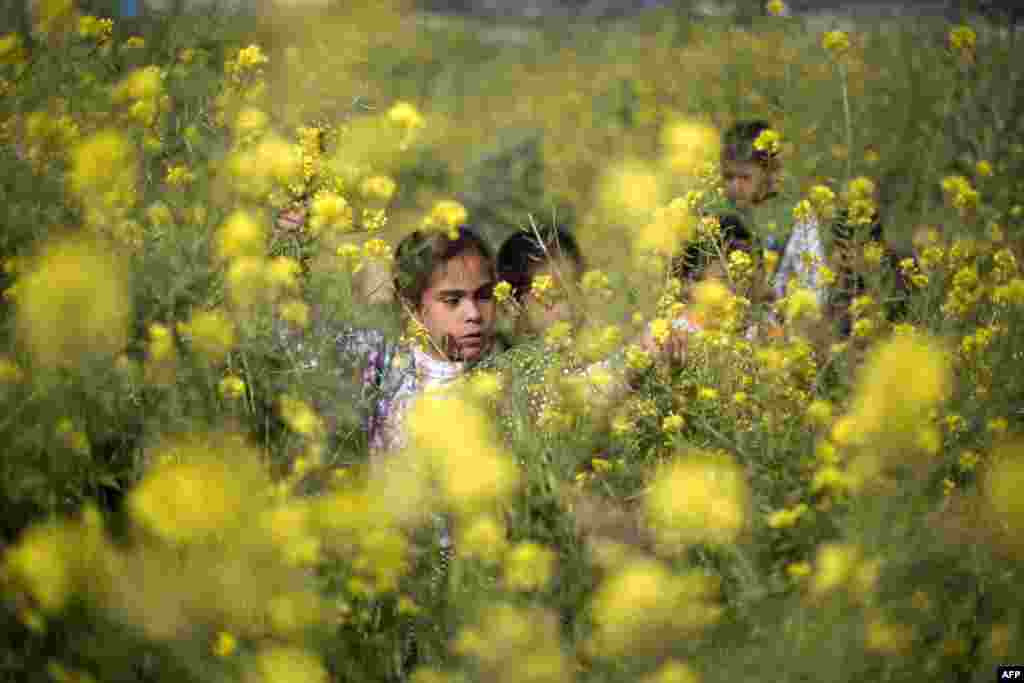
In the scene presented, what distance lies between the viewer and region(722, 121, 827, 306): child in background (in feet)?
8.68

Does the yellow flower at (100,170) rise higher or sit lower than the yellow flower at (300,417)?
higher

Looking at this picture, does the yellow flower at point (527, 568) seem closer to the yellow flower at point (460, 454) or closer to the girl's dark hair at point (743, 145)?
the yellow flower at point (460, 454)

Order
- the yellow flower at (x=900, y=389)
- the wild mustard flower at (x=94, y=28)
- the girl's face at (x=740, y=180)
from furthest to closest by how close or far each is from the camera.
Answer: the girl's face at (x=740, y=180) < the wild mustard flower at (x=94, y=28) < the yellow flower at (x=900, y=389)

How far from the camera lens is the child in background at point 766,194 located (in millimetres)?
2645

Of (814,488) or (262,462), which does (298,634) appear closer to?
(262,462)

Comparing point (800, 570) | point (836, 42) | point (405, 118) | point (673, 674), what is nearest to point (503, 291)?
point (405, 118)

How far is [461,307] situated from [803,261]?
3.10 feet

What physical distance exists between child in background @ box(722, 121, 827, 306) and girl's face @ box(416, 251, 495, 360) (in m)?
0.82

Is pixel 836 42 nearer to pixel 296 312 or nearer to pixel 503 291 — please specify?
pixel 503 291

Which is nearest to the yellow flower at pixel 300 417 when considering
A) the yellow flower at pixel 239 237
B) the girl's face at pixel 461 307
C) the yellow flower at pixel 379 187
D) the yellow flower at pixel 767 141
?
the yellow flower at pixel 239 237

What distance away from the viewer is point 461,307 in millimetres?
2793

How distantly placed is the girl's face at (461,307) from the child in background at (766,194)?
821mm

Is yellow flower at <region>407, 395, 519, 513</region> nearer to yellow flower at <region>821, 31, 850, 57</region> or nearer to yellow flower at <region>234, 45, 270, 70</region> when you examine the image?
yellow flower at <region>234, 45, 270, 70</region>

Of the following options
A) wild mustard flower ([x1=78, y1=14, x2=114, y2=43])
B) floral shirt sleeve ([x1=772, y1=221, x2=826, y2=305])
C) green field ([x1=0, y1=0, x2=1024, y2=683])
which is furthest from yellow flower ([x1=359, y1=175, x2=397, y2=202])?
floral shirt sleeve ([x1=772, y1=221, x2=826, y2=305])
